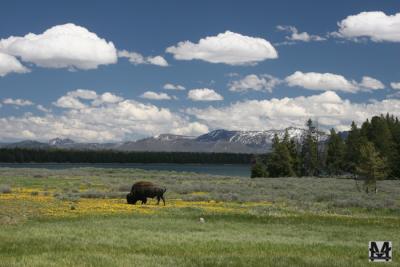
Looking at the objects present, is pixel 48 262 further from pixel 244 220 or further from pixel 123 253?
pixel 244 220

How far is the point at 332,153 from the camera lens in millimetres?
115000

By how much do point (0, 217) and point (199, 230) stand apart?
9.19 m

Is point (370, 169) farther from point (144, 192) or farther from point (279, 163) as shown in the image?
point (279, 163)

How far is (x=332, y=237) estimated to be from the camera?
70.9ft

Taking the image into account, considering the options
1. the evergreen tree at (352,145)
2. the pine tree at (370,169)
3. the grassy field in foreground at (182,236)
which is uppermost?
the evergreen tree at (352,145)

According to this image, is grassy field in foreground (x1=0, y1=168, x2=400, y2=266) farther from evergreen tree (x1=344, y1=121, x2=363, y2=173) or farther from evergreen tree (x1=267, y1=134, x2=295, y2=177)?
evergreen tree (x1=344, y1=121, x2=363, y2=173)

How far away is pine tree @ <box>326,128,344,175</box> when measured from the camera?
368ft

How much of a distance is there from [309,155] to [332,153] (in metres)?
5.13

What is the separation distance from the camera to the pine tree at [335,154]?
368 ft

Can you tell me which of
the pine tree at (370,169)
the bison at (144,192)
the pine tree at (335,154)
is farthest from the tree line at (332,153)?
the bison at (144,192)

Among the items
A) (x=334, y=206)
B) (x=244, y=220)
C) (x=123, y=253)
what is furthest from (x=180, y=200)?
(x=123, y=253)

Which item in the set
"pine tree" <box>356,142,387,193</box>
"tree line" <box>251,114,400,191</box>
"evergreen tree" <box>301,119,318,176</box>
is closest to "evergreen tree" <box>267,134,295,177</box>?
"tree line" <box>251,114,400,191</box>

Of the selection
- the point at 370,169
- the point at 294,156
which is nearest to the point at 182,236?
the point at 370,169

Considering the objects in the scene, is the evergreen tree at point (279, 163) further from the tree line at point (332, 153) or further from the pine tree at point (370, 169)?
the pine tree at point (370, 169)
